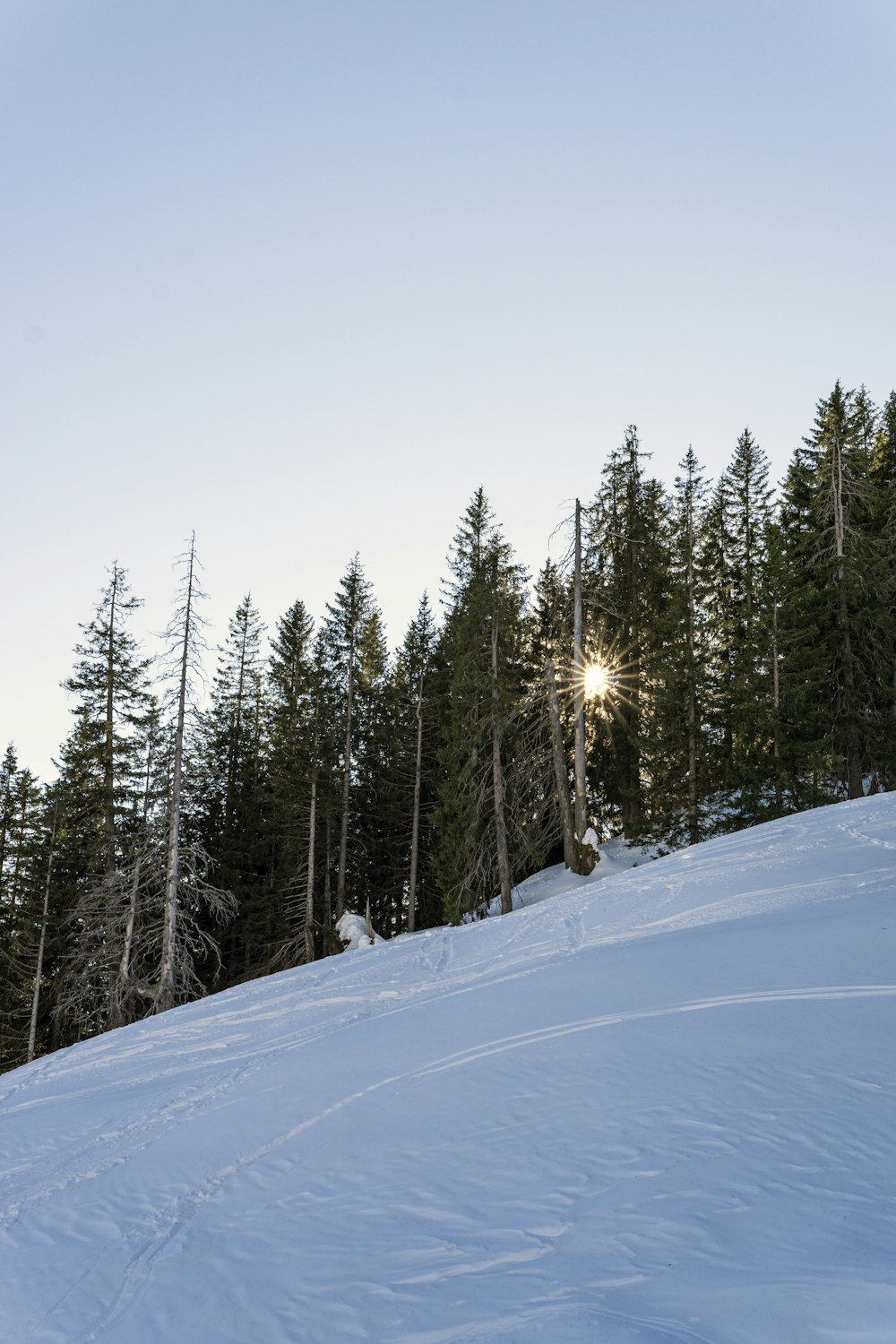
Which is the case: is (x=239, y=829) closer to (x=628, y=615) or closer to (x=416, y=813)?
(x=416, y=813)

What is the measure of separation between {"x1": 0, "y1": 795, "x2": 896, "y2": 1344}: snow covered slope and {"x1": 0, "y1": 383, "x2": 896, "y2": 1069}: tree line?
1242 centimetres

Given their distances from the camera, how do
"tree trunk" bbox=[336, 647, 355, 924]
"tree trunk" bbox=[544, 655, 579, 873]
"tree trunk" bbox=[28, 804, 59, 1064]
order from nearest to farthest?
"tree trunk" bbox=[544, 655, 579, 873]
"tree trunk" bbox=[28, 804, 59, 1064]
"tree trunk" bbox=[336, 647, 355, 924]

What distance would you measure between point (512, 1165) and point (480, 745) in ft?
60.8

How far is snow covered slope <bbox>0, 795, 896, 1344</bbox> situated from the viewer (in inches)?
135

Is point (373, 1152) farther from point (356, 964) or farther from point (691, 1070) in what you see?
point (356, 964)

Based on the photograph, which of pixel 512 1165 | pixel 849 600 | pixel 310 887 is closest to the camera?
pixel 512 1165

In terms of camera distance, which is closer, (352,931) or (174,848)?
(174,848)

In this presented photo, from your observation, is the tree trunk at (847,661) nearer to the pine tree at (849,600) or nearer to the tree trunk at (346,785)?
the pine tree at (849,600)

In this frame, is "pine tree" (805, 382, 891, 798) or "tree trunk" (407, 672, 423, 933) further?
"tree trunk" (407, 672, 423, 933)

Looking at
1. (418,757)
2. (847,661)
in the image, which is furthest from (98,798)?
(847,661)

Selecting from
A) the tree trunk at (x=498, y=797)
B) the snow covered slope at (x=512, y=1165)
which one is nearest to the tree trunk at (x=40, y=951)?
the tree trunk at (x=498, y=797)

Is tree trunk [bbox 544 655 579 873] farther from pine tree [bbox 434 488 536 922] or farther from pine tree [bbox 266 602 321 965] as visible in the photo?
pine tree [bbox 266 602 321 965]

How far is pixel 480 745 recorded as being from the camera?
23.3 meters

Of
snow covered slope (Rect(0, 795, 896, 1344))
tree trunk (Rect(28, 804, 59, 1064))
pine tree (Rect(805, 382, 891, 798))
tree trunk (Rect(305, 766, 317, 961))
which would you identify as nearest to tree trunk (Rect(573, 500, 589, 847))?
pine tree (Rect(805, 382, 891, 798))
